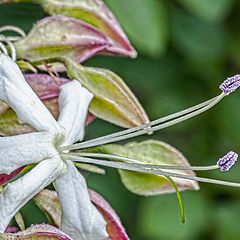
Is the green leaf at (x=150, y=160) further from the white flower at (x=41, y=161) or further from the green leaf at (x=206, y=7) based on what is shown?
the green leaf at (x=206, y=7)

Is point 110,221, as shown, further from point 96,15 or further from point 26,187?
point 96,15

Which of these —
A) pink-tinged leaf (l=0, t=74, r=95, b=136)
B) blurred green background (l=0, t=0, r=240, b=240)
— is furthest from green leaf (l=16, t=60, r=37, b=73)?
blurred green background (l=0, t=0, r=240, b=240)

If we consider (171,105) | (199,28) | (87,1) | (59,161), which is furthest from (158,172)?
(199,28)

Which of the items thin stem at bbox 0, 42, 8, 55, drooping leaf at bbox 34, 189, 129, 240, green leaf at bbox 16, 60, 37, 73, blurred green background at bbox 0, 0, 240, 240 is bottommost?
blurred green background at bbox 0, 0, 240, 240

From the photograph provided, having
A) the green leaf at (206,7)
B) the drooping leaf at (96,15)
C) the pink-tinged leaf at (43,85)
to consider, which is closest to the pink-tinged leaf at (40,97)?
the pink-tinged leaf at (43,85)

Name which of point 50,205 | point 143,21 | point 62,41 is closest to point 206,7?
point 143,21

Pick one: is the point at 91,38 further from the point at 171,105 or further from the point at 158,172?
the point at 171,105

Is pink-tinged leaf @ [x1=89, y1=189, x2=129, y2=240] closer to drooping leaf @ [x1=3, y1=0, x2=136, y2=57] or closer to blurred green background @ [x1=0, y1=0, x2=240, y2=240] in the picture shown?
drooping leaf @ [x1=3, y1=0, x2=136, y2=57]
